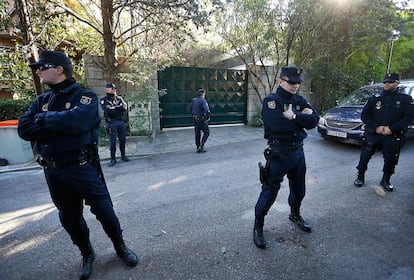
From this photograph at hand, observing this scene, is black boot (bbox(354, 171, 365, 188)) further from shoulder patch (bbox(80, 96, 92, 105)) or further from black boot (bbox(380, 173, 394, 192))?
shoulder patch (bbox(80, 96, 92, 105))

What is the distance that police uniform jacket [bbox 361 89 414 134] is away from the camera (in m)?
3.51

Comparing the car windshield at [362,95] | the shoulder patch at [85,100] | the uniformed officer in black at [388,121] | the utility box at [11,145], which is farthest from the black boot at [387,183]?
the utility box at [11,145]

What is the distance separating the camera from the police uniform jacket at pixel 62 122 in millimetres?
1800

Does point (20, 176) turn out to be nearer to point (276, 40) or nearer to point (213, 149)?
point (213, 149)

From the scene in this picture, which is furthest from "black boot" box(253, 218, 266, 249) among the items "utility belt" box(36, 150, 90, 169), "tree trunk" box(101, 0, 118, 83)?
"tree trunk" box(101, 0, 118, 83)

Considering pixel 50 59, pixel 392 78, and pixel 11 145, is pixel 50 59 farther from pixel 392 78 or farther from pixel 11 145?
pixel 11 145

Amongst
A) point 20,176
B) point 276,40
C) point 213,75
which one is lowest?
point 20,176

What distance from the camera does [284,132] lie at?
7.70ft

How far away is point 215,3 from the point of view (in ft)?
19.0

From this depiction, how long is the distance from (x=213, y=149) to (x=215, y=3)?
145 inches

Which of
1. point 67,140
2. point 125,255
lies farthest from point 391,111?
point 67,140

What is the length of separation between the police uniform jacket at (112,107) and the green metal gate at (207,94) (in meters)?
3.48

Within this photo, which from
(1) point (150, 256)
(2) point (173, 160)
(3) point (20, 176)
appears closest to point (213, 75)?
(2) point (173, 160)

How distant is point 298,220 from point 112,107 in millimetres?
4268
